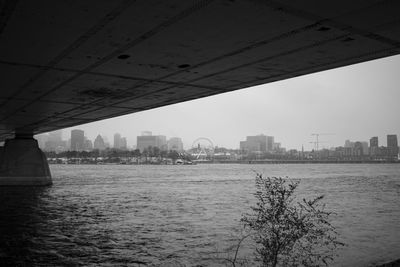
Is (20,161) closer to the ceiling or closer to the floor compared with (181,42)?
closer to the floor

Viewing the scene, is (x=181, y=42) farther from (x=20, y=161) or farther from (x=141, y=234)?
(x=20, y=161)

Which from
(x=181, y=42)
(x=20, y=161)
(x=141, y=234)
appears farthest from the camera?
(x=20, y=161)

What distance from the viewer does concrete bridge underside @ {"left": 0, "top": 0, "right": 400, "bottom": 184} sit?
836 cm

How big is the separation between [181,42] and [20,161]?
42.7 m

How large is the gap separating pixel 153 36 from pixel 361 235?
57.5 ft

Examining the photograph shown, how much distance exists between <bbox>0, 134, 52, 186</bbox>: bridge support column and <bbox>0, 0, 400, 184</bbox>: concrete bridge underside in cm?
3115

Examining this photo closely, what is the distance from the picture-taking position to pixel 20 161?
4728 centimetres

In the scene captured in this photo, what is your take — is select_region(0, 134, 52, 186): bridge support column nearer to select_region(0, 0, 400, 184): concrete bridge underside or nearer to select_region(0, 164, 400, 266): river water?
select_region(0, 164, 400, 266): river water

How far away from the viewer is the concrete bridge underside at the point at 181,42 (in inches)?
329

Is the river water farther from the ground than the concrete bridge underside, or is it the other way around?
the concrete bridge underside

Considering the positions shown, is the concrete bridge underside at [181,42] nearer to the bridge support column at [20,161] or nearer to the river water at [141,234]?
the river water at [141,234]

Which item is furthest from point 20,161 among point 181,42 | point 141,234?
point 181,42

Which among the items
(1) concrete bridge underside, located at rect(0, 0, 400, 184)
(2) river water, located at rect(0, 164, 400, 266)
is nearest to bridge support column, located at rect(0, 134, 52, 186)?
(2) river water, located at rect(0, 164, 400, 266)

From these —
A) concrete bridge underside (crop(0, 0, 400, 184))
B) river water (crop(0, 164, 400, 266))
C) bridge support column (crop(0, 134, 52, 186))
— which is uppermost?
concrete bridge underside (crop(0, 0, 400, 184))
